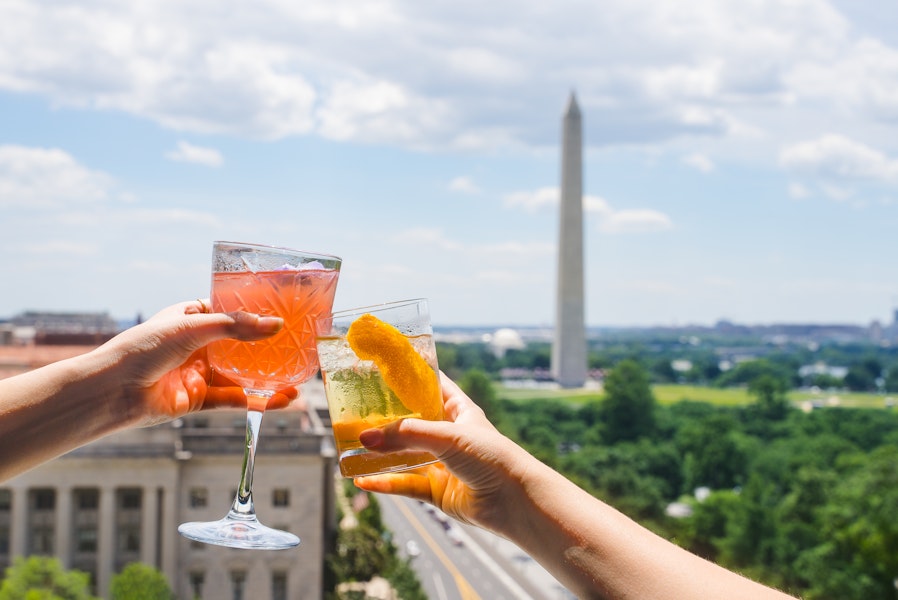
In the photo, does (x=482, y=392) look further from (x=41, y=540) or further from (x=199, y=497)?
(x=41, y=540)

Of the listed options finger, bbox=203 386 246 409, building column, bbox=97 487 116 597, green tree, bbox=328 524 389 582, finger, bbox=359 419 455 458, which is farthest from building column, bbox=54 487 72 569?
finger, bbox=359 419 455 458

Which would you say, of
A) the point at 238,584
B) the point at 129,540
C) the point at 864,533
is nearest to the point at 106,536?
the point at 129,540

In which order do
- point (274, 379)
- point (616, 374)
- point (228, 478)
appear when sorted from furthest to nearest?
point (616, 374) → point (228, 478) → point (274, 379)

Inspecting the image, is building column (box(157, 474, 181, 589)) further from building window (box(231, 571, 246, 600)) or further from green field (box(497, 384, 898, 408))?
green field (box(497, 384, 898, 408))

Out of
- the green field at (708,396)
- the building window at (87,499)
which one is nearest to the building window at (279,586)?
the building window at (87,499)

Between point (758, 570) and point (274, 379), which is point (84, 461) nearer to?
point (758, 570)

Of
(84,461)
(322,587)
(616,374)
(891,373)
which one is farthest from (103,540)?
(891,373)

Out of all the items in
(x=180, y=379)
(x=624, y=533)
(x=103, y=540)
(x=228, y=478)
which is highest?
(x=180, y=379)
